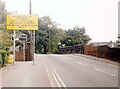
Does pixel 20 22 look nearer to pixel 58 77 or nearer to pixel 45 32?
pixel 58 77

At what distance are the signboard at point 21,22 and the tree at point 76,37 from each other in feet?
157

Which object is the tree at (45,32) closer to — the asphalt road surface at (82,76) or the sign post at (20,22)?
the sign post at (20,22)

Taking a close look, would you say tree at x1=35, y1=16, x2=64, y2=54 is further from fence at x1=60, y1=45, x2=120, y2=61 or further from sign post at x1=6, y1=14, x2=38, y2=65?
sign post at x1=6, y1=14, x2=38, y2=65

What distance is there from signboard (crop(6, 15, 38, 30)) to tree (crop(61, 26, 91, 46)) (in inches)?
1886

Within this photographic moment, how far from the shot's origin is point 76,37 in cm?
7319

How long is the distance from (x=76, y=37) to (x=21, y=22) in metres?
53.0

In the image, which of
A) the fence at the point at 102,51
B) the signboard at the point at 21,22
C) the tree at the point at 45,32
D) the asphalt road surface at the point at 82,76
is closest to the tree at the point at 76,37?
the tree at the point at 45,32

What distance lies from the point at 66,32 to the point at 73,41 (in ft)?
29.0

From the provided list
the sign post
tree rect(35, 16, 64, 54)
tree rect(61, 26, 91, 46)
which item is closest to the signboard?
the sign post

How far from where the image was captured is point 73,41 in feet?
226

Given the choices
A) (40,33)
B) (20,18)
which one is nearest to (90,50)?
(20,18)

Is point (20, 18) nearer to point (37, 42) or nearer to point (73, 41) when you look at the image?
point (37, 42)

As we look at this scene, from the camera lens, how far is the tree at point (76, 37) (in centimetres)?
6950

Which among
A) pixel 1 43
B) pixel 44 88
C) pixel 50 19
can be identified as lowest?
pixel 44 88
